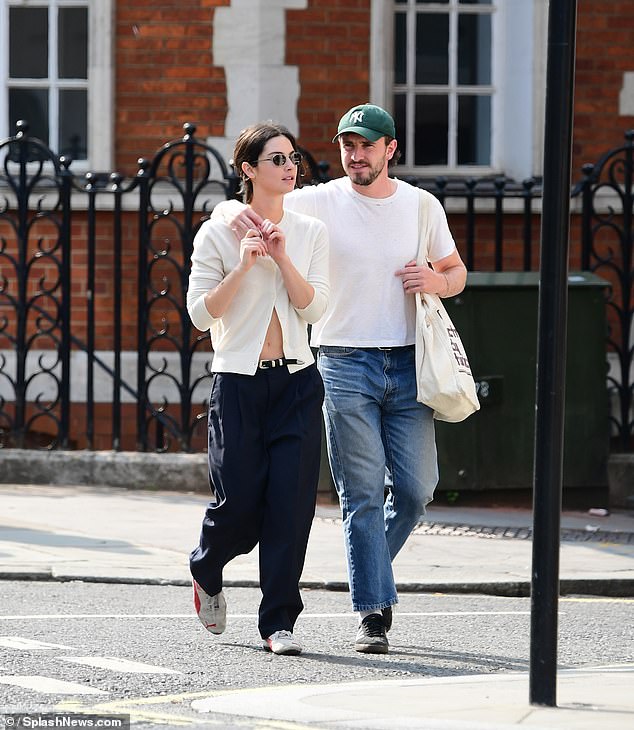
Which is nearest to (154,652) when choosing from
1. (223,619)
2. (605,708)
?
(223,619)

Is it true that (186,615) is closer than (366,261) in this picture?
No

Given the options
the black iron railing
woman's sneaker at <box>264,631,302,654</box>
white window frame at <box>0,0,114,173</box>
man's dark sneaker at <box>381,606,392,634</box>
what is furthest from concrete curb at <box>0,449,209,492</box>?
woman's sneaker at <box>264,631,302,654</box>

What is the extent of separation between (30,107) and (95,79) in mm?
719

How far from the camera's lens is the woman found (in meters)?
5.93

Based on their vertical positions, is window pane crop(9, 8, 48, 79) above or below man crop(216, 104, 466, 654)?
above

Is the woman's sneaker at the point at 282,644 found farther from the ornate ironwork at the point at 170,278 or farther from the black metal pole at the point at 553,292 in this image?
the ornate ironwork at the point at 170,278

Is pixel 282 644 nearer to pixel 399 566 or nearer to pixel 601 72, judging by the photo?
pixel 399 566

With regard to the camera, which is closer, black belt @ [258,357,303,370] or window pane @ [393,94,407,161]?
black belt @ [258,357,303,370]

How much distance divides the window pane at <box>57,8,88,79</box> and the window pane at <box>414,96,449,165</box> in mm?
2588

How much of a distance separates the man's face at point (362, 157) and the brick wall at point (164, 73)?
20.4 feet

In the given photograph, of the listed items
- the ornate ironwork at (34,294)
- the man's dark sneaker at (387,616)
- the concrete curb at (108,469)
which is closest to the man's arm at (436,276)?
the man's dark sneaker at (387,616)

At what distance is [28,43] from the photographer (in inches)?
500
